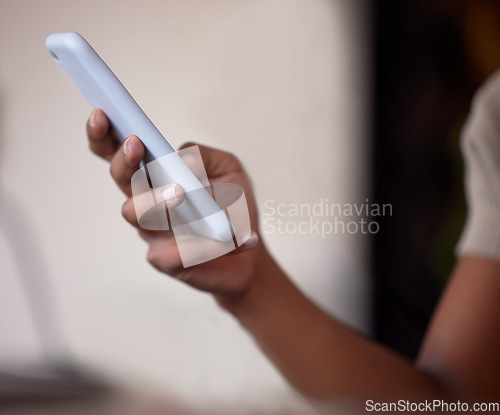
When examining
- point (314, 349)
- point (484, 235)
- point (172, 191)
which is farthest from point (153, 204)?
point (484, 235)

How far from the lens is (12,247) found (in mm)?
231

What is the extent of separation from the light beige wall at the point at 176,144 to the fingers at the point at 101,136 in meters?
0.02

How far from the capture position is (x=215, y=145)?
244 mm

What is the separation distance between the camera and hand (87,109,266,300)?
0.61 ft

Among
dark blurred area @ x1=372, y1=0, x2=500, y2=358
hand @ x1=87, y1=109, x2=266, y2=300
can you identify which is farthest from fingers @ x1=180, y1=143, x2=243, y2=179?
dark blurred area @ x1=372, y1=0, x2=500, y2=358

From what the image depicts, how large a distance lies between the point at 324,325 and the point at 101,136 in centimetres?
18

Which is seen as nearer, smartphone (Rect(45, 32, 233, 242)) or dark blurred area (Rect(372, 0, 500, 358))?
smartphone (Rect(45, 32, 233, 242))

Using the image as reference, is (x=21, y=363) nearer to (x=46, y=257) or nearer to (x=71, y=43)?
(x=46, y=257)

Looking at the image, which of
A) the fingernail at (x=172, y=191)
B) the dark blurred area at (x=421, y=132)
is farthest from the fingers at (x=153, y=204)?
the dark blurred area at (x=421, y=132)

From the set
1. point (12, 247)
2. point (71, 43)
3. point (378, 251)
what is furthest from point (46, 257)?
point (378, 251)

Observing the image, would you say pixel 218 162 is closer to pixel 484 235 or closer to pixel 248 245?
pixel 248 245

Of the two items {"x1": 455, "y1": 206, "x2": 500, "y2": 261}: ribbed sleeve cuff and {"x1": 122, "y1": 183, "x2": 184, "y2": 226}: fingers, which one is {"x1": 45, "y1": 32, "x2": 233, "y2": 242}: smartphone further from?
{"x1": 455, "y1": 206, "x2": 500, "y2": 261}: ribbed sleeve cuff

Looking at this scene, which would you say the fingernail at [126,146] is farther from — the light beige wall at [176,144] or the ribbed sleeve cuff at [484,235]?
the ribbed sleeve cuff at [484,235]

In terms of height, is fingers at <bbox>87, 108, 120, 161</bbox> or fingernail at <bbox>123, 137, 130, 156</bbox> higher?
fingers at <bbox>87, 108, 120, 161</bbox>
